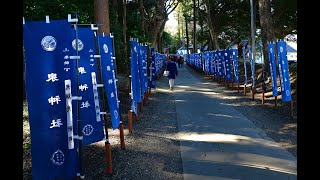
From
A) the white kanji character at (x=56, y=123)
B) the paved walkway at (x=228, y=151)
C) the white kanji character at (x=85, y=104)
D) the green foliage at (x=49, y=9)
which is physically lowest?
the paved walkway at (x=228, y=151)

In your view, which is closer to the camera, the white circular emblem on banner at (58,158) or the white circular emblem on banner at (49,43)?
the white circular emblem on banner at (49,43)

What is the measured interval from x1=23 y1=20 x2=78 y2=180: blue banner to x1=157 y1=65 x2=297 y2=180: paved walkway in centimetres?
211

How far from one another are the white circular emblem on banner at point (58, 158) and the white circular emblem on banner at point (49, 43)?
1.39 meters

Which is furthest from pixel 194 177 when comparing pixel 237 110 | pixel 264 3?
pixel 264 3

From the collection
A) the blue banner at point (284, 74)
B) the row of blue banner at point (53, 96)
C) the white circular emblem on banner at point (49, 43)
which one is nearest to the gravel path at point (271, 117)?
the blue banner at point (284, 74)

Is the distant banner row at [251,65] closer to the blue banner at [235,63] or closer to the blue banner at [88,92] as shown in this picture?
the blue banner at [235,63]

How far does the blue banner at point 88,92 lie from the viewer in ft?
20.9

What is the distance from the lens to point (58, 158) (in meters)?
5.02

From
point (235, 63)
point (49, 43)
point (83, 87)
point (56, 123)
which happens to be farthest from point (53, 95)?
point (235, 63)

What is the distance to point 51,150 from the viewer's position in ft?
16.2

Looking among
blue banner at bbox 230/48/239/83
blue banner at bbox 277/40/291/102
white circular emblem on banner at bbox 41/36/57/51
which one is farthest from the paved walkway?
blue banner at bbox 230/48/239/83

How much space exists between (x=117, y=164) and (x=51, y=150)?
1.93 m

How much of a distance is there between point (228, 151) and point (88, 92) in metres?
3.01
